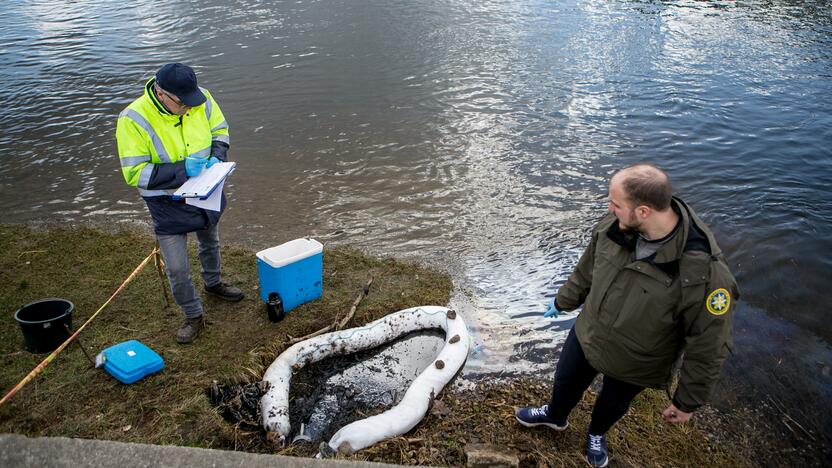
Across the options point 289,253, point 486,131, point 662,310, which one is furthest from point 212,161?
point 486,131

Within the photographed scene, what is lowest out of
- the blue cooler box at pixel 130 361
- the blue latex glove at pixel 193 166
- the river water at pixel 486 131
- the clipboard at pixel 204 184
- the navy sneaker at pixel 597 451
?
the river water at pixel 486 131

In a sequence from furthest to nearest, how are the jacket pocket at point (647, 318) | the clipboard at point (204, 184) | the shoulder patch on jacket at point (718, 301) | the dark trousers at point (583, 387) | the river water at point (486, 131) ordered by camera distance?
1. the river water at point (486, 131)
2. the clipboard at point (204, 184)
3. the dark trousers at point (583, 387)
4. the jacket pocket at point (647, 318)
5. the shoulder patch on jacket at point (718, 301)

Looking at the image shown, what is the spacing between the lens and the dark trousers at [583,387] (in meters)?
3.16

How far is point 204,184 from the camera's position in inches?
160

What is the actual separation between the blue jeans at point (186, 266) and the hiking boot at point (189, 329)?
48mm

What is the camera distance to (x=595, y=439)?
11.5 ft

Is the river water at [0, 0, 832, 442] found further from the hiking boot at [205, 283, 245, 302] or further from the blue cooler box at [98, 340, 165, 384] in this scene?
the blue cooler box at [98, 340, 165, 384]

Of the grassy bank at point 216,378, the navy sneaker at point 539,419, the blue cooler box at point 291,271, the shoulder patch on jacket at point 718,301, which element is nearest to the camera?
the shoulder patch on jacket at point 718,301

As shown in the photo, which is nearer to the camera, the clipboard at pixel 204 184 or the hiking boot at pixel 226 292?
the clipboard at pixel 204 184

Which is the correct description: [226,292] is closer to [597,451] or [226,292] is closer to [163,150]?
[163,150]

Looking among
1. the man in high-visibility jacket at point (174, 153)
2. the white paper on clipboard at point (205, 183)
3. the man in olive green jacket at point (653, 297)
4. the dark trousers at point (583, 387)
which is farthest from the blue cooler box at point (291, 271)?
the man in olive green jacket at point (653, 297)

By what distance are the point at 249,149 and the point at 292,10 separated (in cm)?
835

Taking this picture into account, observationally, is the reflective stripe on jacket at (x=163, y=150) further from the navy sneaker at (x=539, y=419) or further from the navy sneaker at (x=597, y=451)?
Result: the navy sneaker at (x=597, y=451)

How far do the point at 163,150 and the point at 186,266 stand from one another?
0.89 metres
